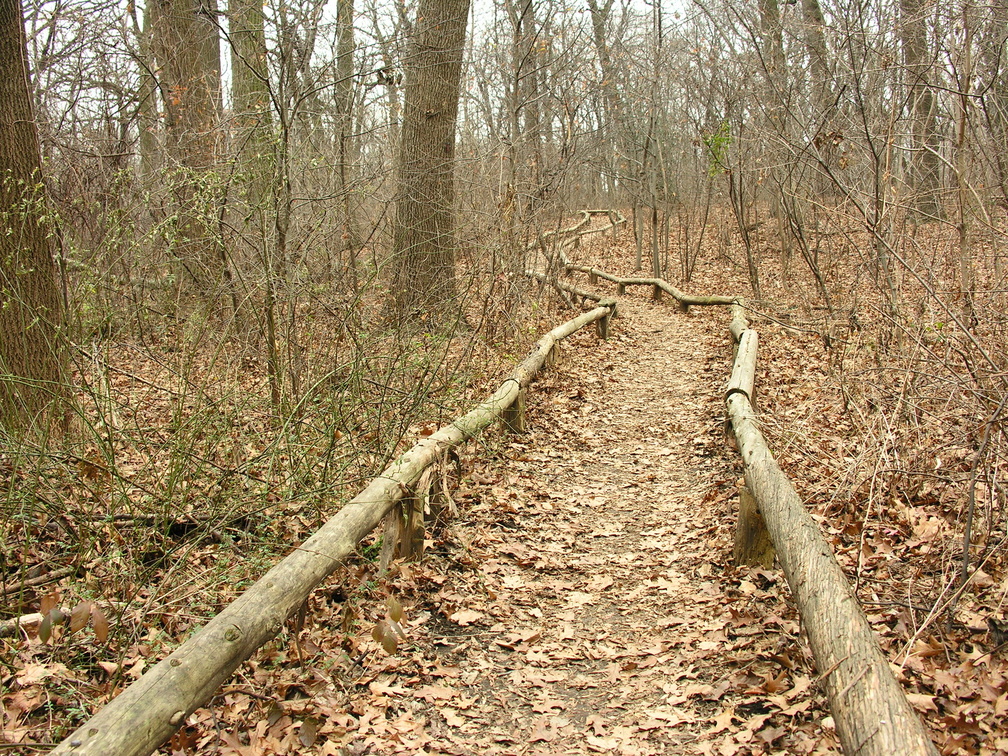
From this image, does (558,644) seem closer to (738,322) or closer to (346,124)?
(346,124)

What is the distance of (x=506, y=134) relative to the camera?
11219 millimetres

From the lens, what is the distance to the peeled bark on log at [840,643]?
238cm

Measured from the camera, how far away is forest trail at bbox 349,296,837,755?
10.8ft

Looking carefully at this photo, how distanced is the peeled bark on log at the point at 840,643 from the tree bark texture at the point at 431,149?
20.7 ft

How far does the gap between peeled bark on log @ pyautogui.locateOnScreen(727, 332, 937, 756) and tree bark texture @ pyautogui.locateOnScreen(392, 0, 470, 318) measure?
6320mm

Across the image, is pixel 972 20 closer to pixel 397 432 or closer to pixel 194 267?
pixel 397 432

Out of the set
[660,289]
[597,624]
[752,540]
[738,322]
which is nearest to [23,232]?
[597,624]

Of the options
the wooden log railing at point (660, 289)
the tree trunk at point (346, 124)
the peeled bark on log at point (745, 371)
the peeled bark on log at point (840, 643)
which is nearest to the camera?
the peeled bark on log at point (840, 643)

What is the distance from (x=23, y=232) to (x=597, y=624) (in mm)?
4780

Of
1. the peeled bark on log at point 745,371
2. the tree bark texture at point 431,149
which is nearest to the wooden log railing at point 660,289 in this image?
the peeled bark on log at point 745,371

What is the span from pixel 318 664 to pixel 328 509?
52.2 inches

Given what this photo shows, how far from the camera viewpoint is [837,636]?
291 cm

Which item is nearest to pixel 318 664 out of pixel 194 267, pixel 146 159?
pixel 194 267

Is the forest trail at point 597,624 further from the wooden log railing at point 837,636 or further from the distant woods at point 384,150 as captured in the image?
the distant woods at point 384,150
